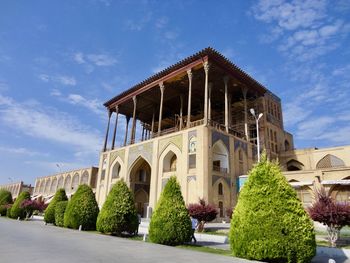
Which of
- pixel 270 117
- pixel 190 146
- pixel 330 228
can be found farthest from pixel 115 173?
pixel 330 228

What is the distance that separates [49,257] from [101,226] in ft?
23.8

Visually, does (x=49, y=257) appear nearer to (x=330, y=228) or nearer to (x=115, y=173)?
(x=330, y=228)

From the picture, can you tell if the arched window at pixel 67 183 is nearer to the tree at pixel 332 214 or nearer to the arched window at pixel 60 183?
the arched window at pixel 60 183

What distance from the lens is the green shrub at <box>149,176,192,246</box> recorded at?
10.4 metres

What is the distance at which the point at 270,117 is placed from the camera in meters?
31.1

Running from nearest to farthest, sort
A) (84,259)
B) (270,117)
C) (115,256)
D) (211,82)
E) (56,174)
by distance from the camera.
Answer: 1. (84,259)
2. (115,256)
3. (211,82)
4. (270,117)
5. (56,174)

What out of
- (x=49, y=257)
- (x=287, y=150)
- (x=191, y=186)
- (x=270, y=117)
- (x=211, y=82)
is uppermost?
(x=211, y=82)

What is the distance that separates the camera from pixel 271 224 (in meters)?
7.27

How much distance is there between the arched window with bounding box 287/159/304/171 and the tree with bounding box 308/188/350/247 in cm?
2053

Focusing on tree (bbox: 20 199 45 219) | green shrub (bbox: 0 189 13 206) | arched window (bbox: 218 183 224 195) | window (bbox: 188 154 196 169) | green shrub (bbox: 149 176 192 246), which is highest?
window (bbox: 188 154 196 169)

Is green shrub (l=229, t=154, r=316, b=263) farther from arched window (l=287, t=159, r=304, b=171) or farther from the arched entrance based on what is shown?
arched window (l=287, t=159, r=304, b=171)

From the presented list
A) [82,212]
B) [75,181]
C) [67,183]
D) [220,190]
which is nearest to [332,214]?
[82,212]

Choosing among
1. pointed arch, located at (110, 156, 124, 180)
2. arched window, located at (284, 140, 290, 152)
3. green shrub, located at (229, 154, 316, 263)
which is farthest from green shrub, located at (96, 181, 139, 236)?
arched window, located at (284, 140, 290, 152)

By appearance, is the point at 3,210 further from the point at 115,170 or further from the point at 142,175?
the point at 142,175
